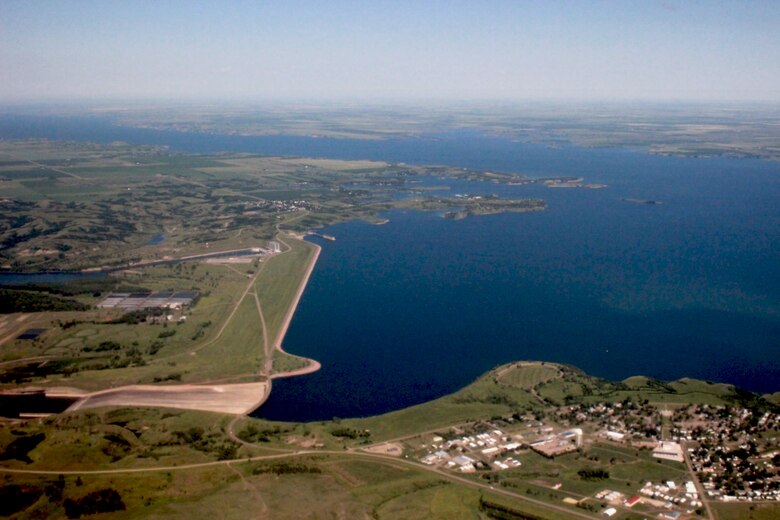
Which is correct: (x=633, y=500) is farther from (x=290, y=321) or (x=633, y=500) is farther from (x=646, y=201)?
(x=646, y=201)

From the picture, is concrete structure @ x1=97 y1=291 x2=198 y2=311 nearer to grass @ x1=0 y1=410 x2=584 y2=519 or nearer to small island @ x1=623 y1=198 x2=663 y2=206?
grass @ x1=0 y1=410 x2=584 y2=519

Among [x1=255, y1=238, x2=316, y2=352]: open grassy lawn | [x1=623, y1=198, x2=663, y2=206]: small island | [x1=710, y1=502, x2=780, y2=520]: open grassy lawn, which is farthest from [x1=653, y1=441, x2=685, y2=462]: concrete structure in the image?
[x1=623, y1=198, x2=663, y2=206]: small island

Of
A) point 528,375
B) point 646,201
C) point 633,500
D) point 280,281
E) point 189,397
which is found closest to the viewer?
point 633,500

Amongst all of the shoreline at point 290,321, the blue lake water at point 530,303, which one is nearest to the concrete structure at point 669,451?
the blue lake water at point 530,303

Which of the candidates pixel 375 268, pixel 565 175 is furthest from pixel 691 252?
pixel 565 175

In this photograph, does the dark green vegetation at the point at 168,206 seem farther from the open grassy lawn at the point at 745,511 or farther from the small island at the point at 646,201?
the open grassy lawn at the point at 745,511

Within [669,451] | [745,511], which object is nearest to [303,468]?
[669,451]

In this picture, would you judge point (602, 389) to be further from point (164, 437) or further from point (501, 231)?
point (501, 231)
